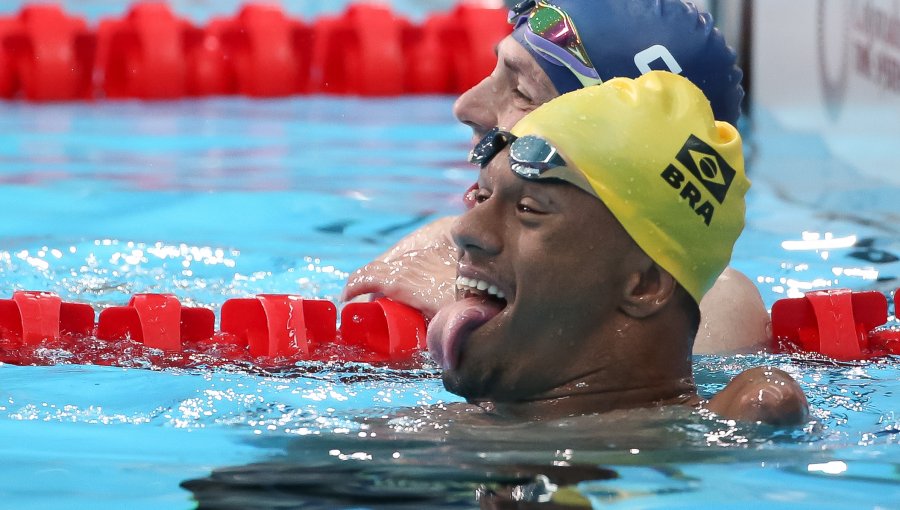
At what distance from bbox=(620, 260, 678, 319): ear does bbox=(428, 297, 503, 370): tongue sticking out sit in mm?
216

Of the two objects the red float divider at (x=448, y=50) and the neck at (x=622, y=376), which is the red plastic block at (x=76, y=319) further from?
the red float divider at (x=448, y=50)

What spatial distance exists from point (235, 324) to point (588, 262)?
1.32 metres

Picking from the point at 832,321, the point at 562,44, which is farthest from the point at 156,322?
the point at 832,321

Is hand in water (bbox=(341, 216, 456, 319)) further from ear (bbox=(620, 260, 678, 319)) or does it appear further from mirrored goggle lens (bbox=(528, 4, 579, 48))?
ear (bbox=(620, 260, 678, 319))

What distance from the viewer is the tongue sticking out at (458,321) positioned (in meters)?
2.27

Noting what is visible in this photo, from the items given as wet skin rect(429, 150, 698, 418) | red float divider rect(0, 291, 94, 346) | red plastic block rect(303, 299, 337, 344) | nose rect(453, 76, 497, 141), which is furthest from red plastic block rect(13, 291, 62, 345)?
wet skin rect(429, 150, 698, 418)

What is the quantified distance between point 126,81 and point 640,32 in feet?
19.1

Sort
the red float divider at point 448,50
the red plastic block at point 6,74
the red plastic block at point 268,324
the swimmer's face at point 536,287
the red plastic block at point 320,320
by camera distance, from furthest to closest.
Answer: the red float divider at point 448,50
the red plastic block at point 6,74
the red plastic block at point 320,320
the red plastic block at point 268,324
the swimmer's face at point 536,287

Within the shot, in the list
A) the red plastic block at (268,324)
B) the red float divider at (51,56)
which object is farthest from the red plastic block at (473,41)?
the red plastic block at (268,324)

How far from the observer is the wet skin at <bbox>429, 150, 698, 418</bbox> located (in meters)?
2.25

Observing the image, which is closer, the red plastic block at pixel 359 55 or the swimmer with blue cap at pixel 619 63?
the swimmer with blue cap at pixel 619 63

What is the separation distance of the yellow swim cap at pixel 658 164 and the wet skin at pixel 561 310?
0.12ft

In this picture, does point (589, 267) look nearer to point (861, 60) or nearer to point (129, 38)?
point (861, 60)

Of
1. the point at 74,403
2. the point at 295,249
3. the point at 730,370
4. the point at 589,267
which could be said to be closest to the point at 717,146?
the point at 589,267
